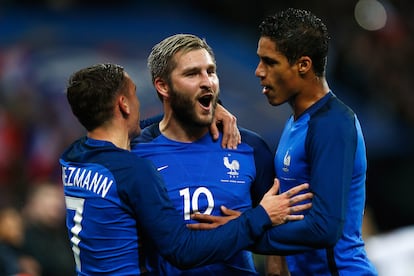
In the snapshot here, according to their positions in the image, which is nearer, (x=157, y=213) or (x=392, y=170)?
(x=157, y=213)

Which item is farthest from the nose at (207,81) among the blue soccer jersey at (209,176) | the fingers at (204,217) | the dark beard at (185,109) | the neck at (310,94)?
the fingers at (204,217)

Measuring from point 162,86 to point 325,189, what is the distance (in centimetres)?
103

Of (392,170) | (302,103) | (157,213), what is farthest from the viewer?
(392,170)

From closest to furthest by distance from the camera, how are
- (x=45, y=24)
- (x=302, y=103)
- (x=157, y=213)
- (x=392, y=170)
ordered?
(x=157, y=213), (x=302, y=103), (x=392, y=170), (x=45, y=24)

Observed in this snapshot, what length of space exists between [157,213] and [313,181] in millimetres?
729

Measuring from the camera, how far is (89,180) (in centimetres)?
439

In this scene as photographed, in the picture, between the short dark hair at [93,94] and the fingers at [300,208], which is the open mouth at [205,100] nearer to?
the short dark hair at [93,94]

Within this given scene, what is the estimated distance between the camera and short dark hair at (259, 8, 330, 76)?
4414 mm

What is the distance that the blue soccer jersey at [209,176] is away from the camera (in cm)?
459

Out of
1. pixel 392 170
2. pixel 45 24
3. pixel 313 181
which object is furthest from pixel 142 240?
pixel 45 24

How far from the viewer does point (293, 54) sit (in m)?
4.42

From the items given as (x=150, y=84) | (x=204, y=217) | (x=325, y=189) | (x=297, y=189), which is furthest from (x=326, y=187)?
(x=150, y=84)

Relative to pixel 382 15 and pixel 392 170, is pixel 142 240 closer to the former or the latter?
pixel 392 170

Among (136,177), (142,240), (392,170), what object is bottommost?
(392,170)
